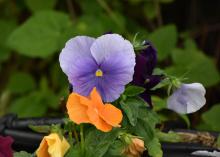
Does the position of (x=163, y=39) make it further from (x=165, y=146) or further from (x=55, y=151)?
(x=55, y=151)

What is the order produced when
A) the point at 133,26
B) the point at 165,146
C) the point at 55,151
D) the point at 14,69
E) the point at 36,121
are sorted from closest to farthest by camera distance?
the point at 55,151, the point at 165,146, the point at 36,121, the point at 133,26, the point at 14,69

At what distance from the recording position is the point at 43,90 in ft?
5.38

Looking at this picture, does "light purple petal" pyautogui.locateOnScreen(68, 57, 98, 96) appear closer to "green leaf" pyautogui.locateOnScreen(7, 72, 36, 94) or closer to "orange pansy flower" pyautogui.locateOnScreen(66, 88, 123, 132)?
"orange pansy flower" pyautogui.locateOnScreen(66, 88, 123, 132)

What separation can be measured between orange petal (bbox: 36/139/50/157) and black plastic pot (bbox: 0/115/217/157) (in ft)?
0.47

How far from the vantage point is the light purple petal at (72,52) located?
0.75 metres

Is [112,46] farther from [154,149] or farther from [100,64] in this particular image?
[154,149]

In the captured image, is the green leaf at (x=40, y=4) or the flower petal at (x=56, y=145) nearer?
the flower petal at (x=56, y=145)

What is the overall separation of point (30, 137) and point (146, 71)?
0.24 m

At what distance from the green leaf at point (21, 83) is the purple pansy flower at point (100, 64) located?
966 millimetres

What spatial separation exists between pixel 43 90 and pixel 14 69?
34cm

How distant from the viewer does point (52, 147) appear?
735 millimetres

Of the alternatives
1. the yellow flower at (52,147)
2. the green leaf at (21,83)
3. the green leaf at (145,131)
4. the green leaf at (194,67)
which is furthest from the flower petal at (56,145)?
the green leaf at (21,83)

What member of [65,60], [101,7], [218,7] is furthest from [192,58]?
[65,60]

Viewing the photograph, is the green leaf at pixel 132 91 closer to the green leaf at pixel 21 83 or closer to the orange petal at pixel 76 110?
the orange petal at pixel 76 110
